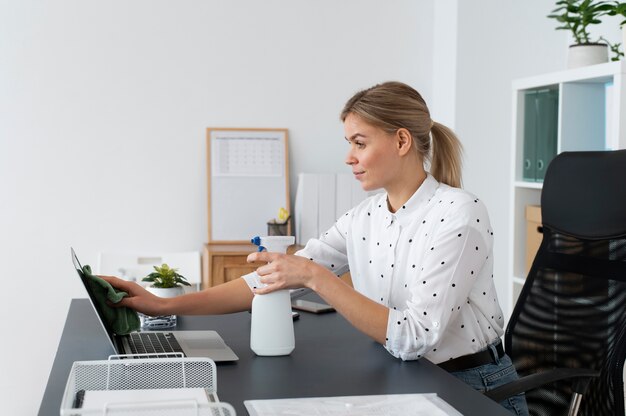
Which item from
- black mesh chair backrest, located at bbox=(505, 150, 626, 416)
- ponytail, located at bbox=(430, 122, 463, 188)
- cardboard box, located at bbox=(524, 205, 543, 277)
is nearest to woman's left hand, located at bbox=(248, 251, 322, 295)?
ponytail, located at bbox=(430, 122, 463, 188)

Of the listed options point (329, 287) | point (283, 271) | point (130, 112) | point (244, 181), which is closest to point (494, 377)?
point (329, 287)

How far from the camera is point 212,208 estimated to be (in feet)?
12.6

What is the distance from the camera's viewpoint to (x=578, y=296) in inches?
76.2

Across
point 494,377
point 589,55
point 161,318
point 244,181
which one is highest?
point 589,55

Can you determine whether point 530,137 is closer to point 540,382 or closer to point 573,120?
point 573,120

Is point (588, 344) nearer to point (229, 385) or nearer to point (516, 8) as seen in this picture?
point (229, 385)

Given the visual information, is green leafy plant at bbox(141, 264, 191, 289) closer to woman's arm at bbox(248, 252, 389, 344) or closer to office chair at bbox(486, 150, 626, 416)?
woman's arm at bbox(248, 252, 389, 344)

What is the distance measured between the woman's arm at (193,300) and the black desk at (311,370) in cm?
5

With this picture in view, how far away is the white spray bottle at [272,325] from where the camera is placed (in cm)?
155

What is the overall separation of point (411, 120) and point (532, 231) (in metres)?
1.54

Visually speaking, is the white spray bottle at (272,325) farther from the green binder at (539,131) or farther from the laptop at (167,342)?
the green binder at (539,131)

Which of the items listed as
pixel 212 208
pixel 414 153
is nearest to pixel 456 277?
pixel 414 153

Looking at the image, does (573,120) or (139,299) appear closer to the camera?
(139,299)

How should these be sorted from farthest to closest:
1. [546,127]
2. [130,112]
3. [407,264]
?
1. [130,112]
2. [546,127]
3. [407,264]
